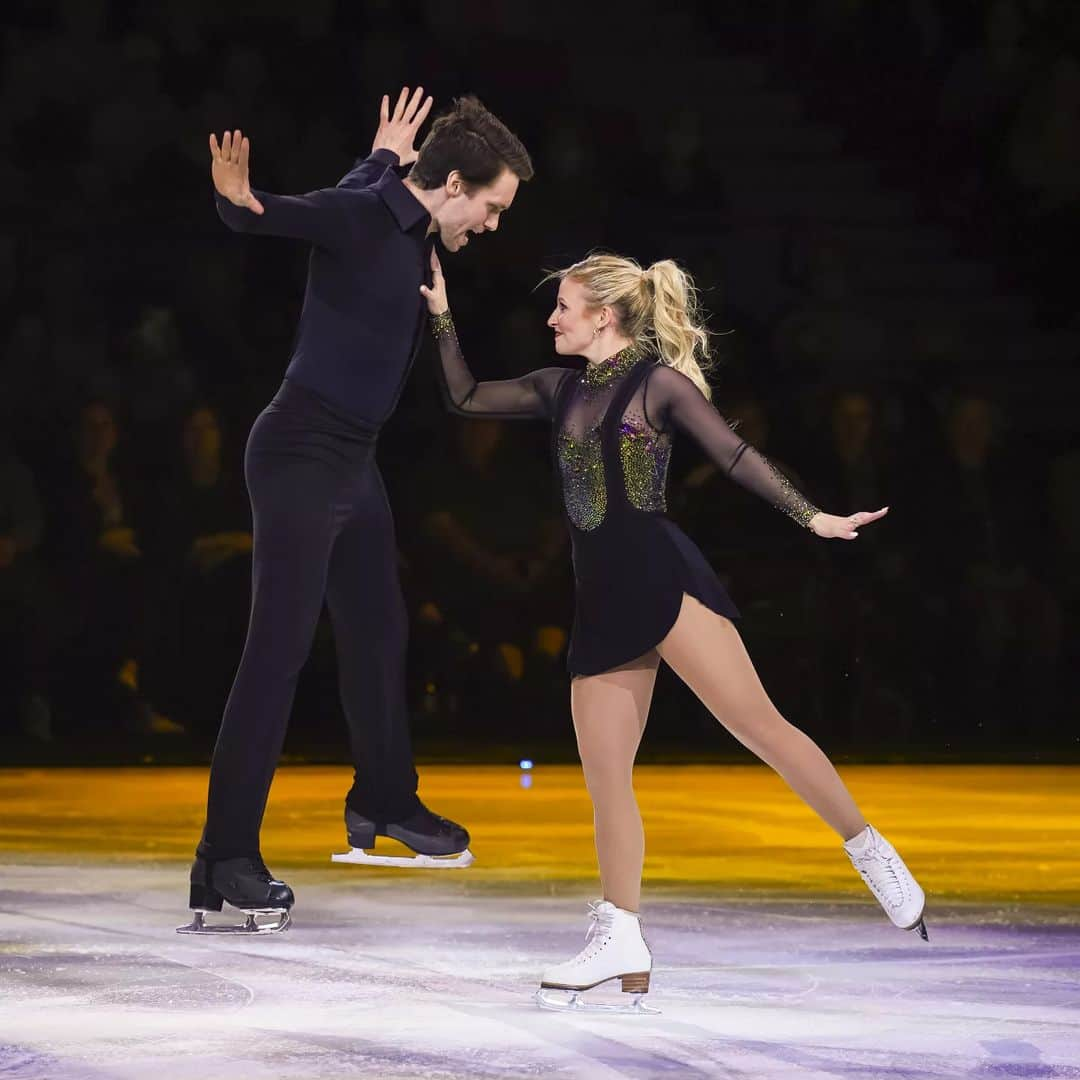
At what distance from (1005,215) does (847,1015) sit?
599 cm

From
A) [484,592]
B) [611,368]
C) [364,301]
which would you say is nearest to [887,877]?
[611,368]

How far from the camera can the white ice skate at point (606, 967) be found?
10.4ft

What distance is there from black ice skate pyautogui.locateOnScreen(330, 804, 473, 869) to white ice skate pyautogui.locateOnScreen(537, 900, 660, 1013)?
1.04 metres

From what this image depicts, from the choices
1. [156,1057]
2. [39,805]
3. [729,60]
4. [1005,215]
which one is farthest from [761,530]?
[156,1057]

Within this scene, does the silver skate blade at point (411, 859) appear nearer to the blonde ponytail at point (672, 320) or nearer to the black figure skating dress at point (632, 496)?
the black figure skating dress at point (632, 496)

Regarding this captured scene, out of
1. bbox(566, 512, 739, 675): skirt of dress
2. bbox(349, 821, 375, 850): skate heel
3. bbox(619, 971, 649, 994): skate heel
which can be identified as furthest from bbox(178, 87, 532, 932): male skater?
bbox(619, 971, 649, 994): skate heel

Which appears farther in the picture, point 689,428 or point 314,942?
point 314,942

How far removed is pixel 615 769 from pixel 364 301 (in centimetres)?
111

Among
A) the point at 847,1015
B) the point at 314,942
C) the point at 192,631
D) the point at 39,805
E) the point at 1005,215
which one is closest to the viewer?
the point at 847,1015

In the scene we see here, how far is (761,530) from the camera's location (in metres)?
8.02

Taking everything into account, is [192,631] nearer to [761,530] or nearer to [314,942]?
[761,530]

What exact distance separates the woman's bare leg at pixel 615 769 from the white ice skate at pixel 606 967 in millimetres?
34

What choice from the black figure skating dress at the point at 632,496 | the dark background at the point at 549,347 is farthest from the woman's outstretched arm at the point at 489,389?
the dark background at the point at 549,347

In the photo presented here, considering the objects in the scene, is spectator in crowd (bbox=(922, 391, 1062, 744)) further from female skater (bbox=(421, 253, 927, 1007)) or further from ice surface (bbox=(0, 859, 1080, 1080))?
female skater (bbox=(421, 253, 927, 1007))
